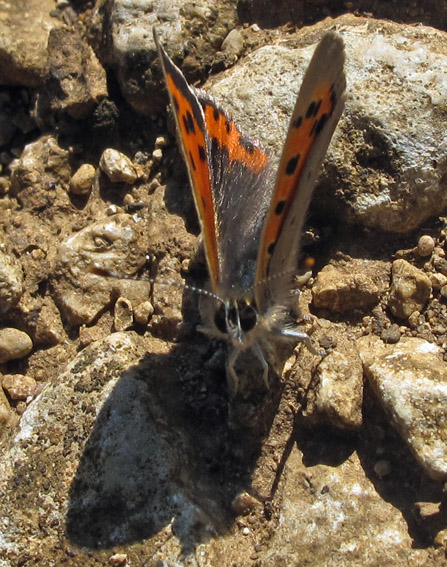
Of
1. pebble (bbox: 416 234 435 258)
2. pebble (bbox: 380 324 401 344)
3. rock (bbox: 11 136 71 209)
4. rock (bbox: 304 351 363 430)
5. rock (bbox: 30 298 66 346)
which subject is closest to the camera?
rock (bbox: 304 351 363 430)

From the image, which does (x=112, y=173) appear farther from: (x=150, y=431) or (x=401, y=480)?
(x=401, y=480)

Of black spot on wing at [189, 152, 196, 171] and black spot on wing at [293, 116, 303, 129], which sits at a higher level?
black spot on wing at [293, 116, 303, 129]

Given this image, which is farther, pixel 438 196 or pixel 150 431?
pixel 438 196

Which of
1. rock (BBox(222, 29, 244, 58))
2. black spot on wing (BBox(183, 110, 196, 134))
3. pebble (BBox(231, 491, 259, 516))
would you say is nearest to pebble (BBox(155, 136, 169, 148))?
rock (BBox(222, 29, 244, 58))

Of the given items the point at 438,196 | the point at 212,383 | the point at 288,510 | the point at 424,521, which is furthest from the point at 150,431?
the point at 438,196

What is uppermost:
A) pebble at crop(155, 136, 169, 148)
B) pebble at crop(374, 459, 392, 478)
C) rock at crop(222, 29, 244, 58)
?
rock at crop(222, 29, 244, 58)

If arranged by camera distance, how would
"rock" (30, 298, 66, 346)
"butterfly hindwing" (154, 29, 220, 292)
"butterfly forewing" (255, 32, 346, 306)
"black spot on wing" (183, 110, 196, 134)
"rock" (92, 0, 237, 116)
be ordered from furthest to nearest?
"rock" (92, 0, 237, 116) → "rock" (30, 298, 66, 346) → "black spot on wing" (183, 110, 196, 134) → "butterfly hindwing" (154, 29, 220, 292) → "butterfly forewing" (255, 32, 346, 306)

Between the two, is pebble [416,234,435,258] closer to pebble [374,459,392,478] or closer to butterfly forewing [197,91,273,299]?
butterfly forewing [197,91,273,299]

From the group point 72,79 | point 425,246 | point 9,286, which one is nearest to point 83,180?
point 72,79
